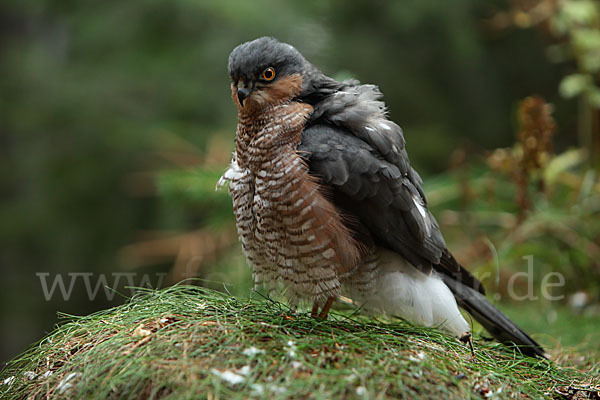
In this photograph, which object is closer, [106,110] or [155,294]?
[155,294]

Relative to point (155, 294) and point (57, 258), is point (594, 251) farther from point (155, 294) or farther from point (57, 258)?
point (57, 258)

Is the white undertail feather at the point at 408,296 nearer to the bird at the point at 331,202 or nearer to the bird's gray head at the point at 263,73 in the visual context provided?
the bird at the point at 331,202

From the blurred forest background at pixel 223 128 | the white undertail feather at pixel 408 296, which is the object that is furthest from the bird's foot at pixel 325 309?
the blurred forest background at pixel 223 128

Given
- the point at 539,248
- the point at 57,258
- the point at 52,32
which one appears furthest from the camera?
the point at 52,32

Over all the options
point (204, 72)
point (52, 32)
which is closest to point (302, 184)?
point (204, 72)

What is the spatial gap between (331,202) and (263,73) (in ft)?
2.40

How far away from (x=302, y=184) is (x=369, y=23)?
4.97 meters

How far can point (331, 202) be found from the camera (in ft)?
8.98

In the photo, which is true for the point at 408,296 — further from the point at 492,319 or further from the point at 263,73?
the point at 263,73

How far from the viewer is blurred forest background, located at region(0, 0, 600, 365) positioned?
4629mm

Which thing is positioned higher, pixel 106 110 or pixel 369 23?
pixel 369 23

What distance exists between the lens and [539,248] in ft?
14.8

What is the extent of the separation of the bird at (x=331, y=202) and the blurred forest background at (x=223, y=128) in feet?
4.39

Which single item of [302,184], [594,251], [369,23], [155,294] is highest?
[369,23]
